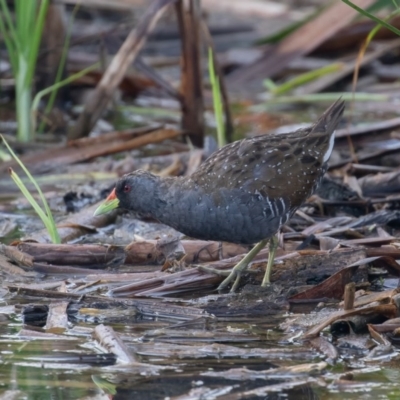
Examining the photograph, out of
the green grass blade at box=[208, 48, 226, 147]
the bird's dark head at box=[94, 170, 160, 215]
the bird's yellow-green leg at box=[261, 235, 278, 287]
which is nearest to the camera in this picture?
the bird's yellow-green leg at box=[261, 235, 278, 287]

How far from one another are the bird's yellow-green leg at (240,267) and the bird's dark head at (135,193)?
22.2 inches

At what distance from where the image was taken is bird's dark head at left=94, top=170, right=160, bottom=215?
4.96 m

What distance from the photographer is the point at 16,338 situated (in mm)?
4074

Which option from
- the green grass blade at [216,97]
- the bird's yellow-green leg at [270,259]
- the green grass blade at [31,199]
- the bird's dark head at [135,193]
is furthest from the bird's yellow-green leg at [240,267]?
the green grass blade at [216,97]

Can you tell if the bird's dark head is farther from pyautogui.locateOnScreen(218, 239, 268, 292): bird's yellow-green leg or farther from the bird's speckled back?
pyautogui.locateOnScreen(218, 239, 268, 292): bird's yellow-green leg

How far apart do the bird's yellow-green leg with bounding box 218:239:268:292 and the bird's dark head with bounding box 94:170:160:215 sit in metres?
0.56

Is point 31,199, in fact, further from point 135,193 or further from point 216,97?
point 216,97

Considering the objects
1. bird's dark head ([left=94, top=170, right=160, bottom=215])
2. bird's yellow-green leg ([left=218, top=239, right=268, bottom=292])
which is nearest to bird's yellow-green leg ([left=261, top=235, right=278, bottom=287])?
bird's yellow-green leg ([left=218, top=239, right=268, bottom=292])

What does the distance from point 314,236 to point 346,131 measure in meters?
1.92

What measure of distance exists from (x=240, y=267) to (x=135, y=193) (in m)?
0.68

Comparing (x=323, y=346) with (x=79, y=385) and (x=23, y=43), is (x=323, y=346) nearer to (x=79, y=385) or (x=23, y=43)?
(x=79, y=385)

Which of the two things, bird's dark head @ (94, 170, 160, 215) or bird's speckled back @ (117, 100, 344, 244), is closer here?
bird's speckled back @ (117, 100, 344, 244)

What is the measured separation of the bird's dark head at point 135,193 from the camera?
16.3ft

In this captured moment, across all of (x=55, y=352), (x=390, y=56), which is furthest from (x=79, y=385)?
(x=390, y=56)
